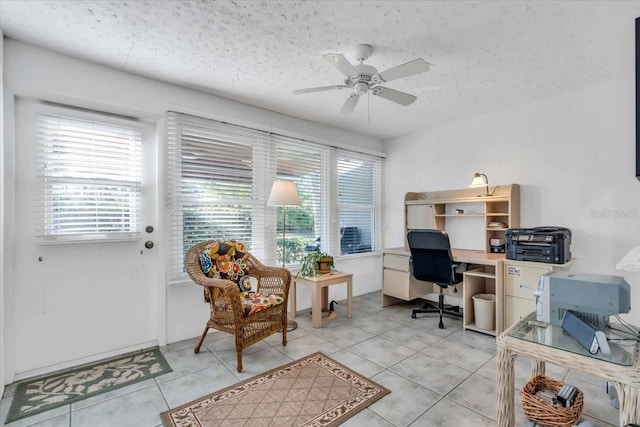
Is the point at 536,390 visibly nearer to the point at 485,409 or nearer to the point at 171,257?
the point at 485,409

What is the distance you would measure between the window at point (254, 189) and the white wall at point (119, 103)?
0.12 meters

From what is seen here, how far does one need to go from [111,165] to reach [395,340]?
300 centimetres

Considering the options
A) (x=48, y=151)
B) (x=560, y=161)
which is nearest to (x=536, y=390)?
(x=560, y=161)

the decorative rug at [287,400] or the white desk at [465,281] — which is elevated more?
the white desk at [465,281]

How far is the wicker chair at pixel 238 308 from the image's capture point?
2316mm

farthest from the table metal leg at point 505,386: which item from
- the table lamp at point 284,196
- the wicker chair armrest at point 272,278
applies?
the table lamp at point 284,196

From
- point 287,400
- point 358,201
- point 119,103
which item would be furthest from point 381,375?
point 119,103

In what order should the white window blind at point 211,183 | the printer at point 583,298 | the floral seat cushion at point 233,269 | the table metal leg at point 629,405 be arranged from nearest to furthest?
the table metal leg at point 629,405, the printer at point 583,298, the floral seat cushion at point 233,269, the white window blind at point 211,183

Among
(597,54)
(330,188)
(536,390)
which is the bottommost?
(536,390)

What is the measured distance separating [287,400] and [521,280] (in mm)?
2335

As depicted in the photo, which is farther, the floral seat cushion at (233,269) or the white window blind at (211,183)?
the white window blind at (211,183)

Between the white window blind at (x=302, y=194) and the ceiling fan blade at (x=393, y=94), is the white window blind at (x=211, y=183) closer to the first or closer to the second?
the white window blind at (x=302, y=194)

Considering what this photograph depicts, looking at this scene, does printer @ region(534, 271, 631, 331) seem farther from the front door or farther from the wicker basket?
the front door

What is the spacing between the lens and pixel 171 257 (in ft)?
9.32
